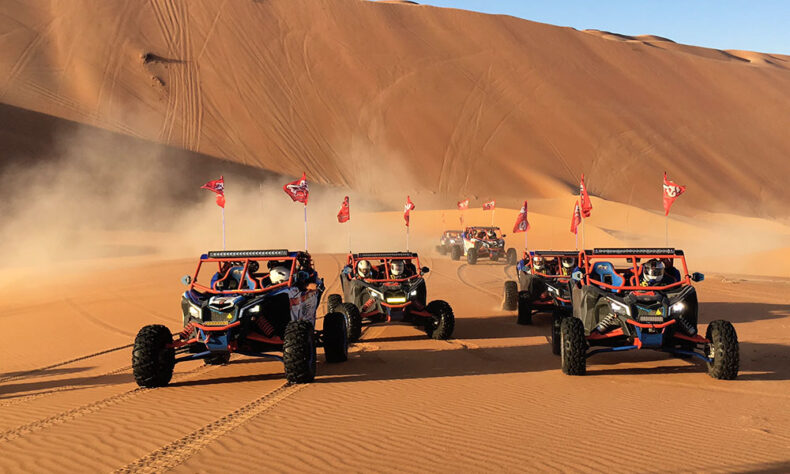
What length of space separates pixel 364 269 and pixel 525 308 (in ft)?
12.1

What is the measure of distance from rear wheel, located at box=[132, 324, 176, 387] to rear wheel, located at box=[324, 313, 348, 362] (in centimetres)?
237

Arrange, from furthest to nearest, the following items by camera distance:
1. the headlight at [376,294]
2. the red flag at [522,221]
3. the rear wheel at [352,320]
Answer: the red flag at [522,221]
the headlight at [376,294]
the rear wheel at [352,320]

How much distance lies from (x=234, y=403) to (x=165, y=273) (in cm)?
1877

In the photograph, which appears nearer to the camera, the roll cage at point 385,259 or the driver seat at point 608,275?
the driver seat at point 608,275

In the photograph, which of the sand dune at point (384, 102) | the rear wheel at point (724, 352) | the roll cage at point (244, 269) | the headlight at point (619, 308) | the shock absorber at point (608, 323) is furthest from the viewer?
the sand dune at point (384, 102)

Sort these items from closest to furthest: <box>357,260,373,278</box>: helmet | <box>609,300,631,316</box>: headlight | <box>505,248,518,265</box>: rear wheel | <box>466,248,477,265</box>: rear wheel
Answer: <box>609,300,631,316</box>: headlight
<box>357,260,373,278</box>: helmet
<box>505,248,518,265</box>: rear wheel
<box>466,248,477,265</box>: rear wheel

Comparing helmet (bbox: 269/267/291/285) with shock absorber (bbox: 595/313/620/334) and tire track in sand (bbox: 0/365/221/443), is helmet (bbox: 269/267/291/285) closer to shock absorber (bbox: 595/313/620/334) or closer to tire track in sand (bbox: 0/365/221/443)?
tire track in sand (bbox: 0/365/221/443)

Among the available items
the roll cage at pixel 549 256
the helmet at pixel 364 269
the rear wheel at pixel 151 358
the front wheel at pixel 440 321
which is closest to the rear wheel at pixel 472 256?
the roll cage at pixel 549 256

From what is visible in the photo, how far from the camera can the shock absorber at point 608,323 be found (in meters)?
9.91

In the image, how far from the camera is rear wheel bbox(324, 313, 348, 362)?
10.8 meters

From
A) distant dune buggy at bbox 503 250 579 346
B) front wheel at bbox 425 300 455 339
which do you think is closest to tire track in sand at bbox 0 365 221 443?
front wheel at bbox 425 300 455 339

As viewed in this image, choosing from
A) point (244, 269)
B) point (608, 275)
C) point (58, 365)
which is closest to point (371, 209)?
point (58, 365)

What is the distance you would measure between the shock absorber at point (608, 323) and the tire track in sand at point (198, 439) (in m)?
4.32

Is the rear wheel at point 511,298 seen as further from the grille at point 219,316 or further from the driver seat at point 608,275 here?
the grille at point 219,316
